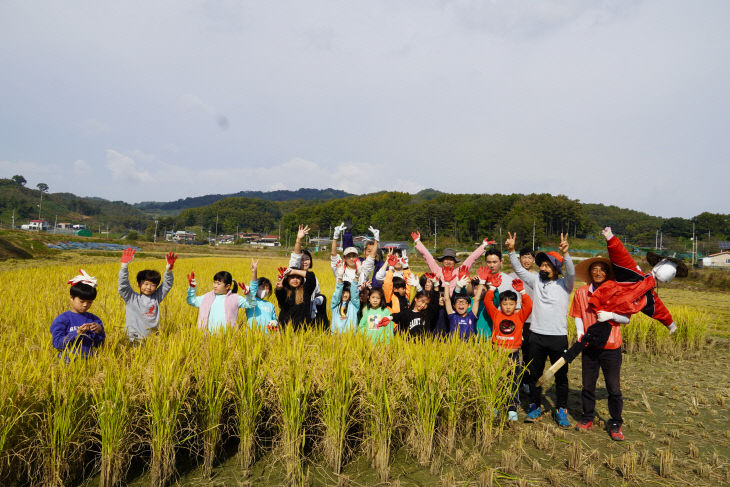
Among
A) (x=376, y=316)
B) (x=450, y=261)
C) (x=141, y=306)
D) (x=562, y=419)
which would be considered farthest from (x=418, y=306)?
(x=141, y=306)

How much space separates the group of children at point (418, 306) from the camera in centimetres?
383

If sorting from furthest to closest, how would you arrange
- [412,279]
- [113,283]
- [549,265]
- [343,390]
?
[113,283], [412,279], [549,265], [343,390]

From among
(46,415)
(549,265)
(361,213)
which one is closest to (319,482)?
(46,415)

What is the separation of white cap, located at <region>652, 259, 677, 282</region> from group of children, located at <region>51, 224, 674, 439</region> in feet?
1.09

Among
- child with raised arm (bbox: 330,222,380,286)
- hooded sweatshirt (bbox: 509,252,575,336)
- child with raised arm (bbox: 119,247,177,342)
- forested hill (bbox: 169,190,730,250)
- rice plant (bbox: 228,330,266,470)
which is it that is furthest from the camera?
forested hill (bbox: 169,190,730,250)

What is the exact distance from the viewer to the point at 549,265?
160 inches

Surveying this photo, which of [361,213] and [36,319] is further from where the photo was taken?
[361,213]

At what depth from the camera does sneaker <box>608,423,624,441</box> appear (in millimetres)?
3547

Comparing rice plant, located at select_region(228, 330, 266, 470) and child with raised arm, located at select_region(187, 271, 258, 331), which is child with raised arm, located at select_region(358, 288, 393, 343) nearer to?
child with raised arm, located at select_region(187, 271, 258, 331)

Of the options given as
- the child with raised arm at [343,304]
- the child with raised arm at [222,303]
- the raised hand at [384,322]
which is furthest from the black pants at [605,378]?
the child with raised arm at [222,303]

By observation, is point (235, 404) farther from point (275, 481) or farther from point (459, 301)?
point (459, 301)

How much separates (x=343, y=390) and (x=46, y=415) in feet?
6.31

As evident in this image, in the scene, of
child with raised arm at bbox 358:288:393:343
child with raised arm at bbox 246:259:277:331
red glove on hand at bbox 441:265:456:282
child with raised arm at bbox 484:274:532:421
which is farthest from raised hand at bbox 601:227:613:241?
child with raised arm at bbox 246:259:277:331

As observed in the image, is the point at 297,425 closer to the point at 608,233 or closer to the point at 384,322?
the point at 384,322
